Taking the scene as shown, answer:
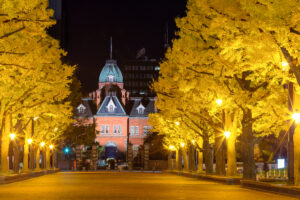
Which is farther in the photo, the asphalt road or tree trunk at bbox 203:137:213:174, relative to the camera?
tree trunk at bbox 203:137:213:174

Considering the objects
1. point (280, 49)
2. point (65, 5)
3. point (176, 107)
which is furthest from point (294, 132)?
point (65, 5)

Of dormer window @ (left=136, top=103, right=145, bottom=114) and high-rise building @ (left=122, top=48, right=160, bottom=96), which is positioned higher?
high-rise building @ (left=122, top=48, right=160, bottom=96)

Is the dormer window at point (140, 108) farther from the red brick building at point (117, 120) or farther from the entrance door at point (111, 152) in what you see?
the entrance door at point (111, 152)

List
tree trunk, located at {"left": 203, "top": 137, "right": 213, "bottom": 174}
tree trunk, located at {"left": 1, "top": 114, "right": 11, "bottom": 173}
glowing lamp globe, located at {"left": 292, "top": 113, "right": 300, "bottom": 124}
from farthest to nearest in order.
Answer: tree trunk, located at {"left": 203, "top": 137, "right": 213, "bottom": 174}, tree trunk, located at {"left": 1, "top": 114, "right": 11, "bottom": 173}, glowing lamp globe, located at {"left": 292, "top": 113, "right": 300, "bottom": 124}

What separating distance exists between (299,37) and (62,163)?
232ft

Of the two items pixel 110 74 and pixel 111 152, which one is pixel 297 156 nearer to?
pixel 111 152

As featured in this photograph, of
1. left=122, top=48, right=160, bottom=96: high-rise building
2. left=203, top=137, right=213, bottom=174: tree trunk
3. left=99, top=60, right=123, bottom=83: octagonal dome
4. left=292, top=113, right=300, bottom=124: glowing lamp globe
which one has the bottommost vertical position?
left=203, top=137, right=213, bottom=174: tree trunk

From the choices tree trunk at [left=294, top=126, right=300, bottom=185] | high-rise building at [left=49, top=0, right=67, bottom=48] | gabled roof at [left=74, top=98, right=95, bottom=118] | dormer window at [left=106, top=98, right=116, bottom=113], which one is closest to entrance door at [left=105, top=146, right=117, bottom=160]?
dormer window at [left=106, top=98, right=116, bottom=113]

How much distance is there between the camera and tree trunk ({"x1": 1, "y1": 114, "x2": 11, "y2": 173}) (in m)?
35.4

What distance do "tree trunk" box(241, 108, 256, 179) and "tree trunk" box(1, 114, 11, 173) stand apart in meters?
15.5

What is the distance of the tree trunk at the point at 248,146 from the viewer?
29.3m

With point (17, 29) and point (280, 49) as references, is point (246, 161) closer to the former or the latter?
point (280, 49)

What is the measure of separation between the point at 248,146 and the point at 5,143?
53.0 ft

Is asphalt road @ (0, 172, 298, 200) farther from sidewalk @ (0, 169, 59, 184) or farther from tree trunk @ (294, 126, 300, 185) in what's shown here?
sidewalk @ (0, 169, 59, 184)
